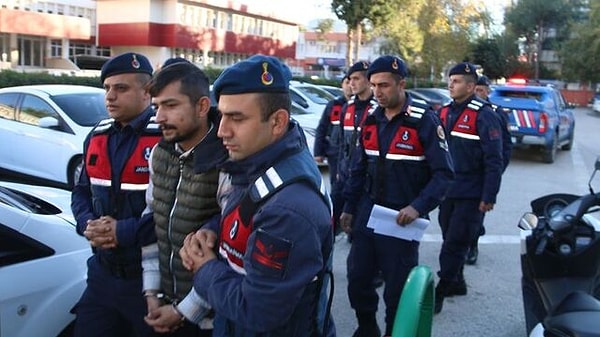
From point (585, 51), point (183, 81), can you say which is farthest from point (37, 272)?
point (585, 51)

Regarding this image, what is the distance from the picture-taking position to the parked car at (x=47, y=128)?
314 inches

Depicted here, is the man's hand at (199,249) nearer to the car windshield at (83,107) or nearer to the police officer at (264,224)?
the police officer at (264,224)

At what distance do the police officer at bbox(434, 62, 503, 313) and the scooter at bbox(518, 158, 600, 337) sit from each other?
3.60ft

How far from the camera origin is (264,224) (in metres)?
1.69

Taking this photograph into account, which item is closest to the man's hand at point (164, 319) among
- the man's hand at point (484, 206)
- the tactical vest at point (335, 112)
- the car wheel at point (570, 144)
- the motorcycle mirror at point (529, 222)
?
the motorcycle mirror at point (529, 222)

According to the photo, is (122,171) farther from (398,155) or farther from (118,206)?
(398,155)

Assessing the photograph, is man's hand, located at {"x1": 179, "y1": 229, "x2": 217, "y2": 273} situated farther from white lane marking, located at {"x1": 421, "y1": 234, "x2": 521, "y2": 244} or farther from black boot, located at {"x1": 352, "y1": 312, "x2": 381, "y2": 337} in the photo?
white lane marking, located at {"x1": 421, "y1": 234, "x2": 521, "y2": 244}

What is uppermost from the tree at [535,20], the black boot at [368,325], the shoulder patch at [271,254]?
the tree at [535,20]

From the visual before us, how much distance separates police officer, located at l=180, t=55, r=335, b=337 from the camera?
5.51 ft

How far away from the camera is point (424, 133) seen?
11.6 ft

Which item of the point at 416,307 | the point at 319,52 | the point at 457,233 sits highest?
the point at 319,52

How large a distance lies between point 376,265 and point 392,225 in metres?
0.34

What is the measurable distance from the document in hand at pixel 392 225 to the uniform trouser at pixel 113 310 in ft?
4.90

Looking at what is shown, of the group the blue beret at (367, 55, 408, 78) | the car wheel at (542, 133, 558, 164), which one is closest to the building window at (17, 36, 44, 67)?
the car wheel at (542, 133, 558, 164)
